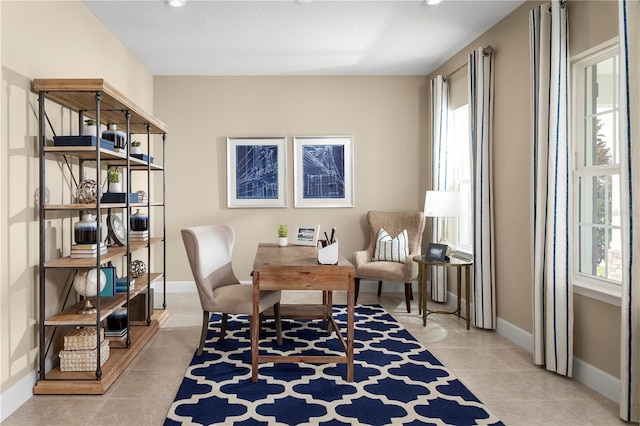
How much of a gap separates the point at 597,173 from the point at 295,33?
2.81 meters

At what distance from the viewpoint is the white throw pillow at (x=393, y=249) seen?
5.12 m

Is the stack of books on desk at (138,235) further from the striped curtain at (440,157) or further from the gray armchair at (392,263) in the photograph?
→ the striped curtain at (440,157)

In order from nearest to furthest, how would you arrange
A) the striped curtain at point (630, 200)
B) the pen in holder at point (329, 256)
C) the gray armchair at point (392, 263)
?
the striped curtain at point (630, 200), the pen in holder at point (329, 256), the gray armchair at point (392, 263)

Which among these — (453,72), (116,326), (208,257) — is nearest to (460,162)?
(453,72)

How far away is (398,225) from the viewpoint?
543cm

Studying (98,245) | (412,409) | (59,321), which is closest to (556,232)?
(412,409)

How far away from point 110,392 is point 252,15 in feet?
10.1

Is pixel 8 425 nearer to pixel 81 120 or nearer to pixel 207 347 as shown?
pixel 207 347

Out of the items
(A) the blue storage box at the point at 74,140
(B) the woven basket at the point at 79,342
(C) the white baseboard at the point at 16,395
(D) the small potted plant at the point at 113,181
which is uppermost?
(A) the blue storage box at the point at 74,140

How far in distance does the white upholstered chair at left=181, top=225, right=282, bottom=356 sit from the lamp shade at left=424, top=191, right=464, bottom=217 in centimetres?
178

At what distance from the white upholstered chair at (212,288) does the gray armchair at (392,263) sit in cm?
156

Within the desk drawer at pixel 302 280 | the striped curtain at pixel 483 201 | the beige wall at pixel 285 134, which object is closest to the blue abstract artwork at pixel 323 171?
the beige wall at pixel 285 134

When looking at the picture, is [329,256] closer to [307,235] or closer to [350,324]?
[350,324]

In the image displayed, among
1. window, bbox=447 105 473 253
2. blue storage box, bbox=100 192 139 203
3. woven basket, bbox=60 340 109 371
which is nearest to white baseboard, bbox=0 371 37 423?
woven basket, bbox=60 340 109 371
